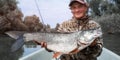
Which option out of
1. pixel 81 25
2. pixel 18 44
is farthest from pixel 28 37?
pixel 81 25

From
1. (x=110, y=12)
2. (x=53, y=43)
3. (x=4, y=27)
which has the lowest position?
(x=110, y=12)

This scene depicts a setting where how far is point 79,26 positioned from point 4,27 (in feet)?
83.0

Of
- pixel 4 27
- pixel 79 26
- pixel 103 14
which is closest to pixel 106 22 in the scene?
pixel 103 14

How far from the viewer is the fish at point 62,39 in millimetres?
4492

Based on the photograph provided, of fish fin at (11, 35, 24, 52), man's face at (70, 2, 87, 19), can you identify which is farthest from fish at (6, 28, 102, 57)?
man's face at (70, 2, 87, 19)

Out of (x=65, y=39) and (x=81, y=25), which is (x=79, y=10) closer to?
(x=81, y=25)

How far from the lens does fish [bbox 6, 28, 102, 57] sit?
449 centimetres

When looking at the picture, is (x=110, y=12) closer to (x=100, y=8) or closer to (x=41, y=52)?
(x=100, y=8)

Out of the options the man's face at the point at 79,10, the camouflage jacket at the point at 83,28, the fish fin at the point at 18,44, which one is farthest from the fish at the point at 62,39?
the man's face at the point at 79,10

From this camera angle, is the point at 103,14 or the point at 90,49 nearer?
the point at 90,49

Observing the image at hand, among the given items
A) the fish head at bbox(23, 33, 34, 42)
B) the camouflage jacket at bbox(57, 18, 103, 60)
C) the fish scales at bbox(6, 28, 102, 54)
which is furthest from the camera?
Answer: the camouflage jacket at bbox(57, 18, 103, 60)

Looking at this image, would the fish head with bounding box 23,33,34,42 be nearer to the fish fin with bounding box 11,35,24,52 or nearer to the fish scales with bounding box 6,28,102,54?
the fish scales with bounding box 6,28,102,54

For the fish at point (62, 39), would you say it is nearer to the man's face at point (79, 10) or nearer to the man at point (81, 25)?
the man at point (81, 25)

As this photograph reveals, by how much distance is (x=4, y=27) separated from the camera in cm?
2998
